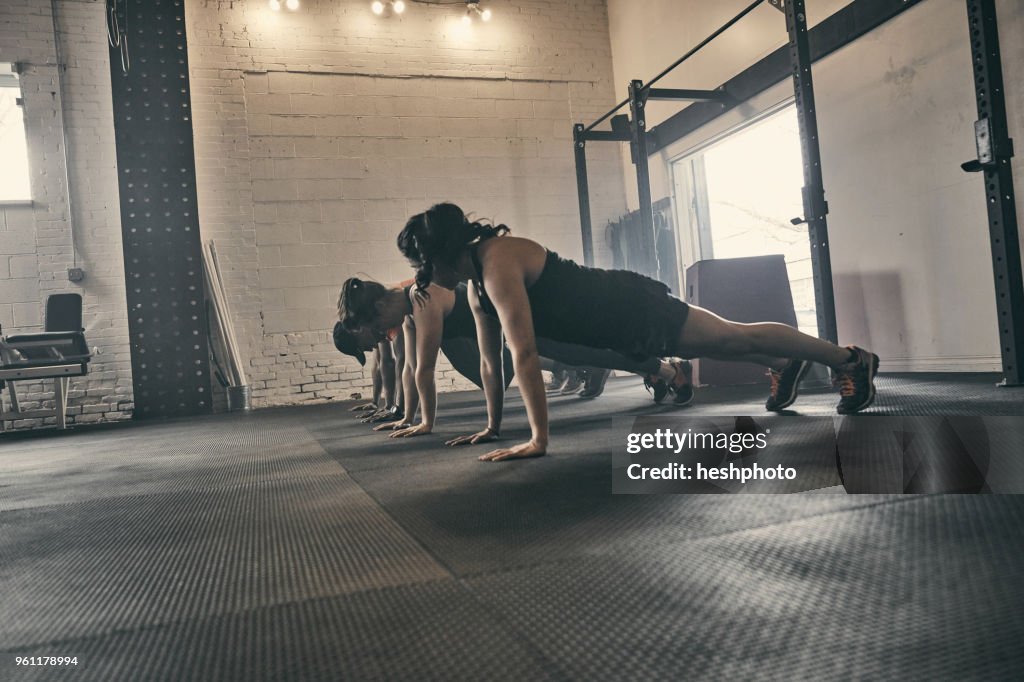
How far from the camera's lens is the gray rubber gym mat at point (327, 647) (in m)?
0.86

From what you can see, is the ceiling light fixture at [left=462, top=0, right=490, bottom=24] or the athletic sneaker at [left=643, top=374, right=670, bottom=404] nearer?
the athletic sneaker at [left=643, top=374, right=670, bottom=404]

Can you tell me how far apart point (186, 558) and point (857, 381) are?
237 cm

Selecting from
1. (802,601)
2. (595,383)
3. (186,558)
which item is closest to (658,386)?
(595,383)

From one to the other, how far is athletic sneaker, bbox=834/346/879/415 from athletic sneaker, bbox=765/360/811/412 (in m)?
0.19

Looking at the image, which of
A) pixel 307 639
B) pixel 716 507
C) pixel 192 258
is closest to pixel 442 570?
pixel 307 639

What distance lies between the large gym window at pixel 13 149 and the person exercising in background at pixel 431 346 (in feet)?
15.1

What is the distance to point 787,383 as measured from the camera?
3012 mm

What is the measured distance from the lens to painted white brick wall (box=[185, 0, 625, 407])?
270 inches

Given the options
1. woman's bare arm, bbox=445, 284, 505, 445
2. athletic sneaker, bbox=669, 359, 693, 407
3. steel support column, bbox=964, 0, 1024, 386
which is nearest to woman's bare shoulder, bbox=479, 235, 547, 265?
woman's bare arm, bbox=445, 284, 505, 445

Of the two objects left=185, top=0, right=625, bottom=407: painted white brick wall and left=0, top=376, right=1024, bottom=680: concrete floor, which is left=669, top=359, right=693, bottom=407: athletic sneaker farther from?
left=185, top=0, right=625, bottom=407: painted white brick wall

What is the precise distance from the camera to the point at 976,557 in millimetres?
1086

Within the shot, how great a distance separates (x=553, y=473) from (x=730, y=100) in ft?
→ 15.6

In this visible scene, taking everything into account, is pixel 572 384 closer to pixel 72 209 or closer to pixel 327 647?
pixel 327 647

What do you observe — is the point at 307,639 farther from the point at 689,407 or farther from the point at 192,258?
the point at 192,258
